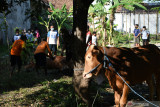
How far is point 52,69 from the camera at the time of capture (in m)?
11.3

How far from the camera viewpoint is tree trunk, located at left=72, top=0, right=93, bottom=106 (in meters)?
5.74

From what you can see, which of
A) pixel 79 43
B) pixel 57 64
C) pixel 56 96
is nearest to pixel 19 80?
pixel 57 64

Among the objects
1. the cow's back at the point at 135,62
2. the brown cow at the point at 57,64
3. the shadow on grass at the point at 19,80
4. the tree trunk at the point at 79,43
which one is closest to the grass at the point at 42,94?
the shadow on grass at the point at 19,80

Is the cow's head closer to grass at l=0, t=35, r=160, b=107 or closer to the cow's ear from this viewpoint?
the cow's ear

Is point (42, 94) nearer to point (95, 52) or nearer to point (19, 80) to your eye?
point (95, 52)

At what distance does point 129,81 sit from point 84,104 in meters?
1.43

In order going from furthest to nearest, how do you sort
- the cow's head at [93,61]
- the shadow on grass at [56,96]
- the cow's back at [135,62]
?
the shadow on grass at [56,96]
the cow's back at [135,62]
the cow's head at [93,61]

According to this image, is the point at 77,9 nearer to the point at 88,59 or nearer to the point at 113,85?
the point at 88,59

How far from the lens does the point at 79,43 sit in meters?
5.91

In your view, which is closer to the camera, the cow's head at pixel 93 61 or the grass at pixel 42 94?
the cow's head at pixel 93 61

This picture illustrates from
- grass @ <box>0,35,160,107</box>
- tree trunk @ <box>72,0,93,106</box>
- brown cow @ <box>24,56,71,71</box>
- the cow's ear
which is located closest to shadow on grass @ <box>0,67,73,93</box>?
grass @ <box>0,35,160,107</box>

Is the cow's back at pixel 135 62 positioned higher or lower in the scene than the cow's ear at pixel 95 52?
lower

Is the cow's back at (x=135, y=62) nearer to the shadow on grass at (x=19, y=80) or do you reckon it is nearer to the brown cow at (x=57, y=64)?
the shadow on grass at (x=19, y=80)

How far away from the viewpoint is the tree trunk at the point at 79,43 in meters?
5.74
